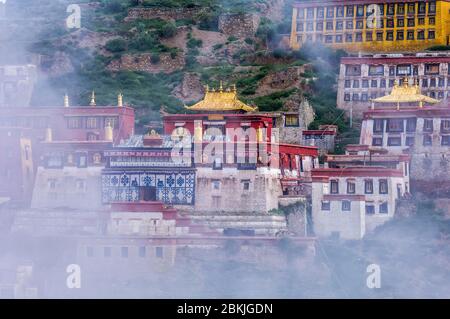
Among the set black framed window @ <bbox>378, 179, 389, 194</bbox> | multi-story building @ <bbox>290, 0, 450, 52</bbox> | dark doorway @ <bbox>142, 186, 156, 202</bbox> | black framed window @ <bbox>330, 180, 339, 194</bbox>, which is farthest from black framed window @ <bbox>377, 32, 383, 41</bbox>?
dark doorway @ <bbox>142, 186, 156, 202</bbox>

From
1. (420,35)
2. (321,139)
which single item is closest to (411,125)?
(321,139)

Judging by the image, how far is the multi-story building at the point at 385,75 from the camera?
8388cm

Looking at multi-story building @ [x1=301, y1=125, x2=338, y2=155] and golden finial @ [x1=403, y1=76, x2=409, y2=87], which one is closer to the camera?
multi-story building @ [x1=301, y1=125, x2=338, y2=155]

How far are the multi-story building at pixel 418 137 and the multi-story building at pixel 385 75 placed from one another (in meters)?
7.21

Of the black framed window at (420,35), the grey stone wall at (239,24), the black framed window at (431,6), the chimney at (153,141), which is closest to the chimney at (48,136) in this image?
the chimney at (153,141)

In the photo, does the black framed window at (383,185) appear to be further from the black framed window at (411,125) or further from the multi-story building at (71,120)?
the multi-story building at (71,120)

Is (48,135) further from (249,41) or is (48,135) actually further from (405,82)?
(249,41)

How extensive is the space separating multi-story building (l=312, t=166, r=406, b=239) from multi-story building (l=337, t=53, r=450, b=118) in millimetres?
16042

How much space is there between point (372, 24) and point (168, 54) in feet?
38.7

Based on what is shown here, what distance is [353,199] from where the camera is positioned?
218 feet

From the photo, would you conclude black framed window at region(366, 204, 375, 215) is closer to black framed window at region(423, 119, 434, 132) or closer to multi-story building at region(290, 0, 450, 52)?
black framed window at region(423, 119, 434, 132)

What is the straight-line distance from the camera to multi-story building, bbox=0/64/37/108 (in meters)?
84.6

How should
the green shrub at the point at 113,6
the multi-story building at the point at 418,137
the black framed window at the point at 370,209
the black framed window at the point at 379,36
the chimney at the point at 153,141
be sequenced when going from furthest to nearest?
1. the green shrub at the point at 113,6
2. the black framed window at the point at 379,36
3. the multi-story building at the point at 418,137
4. the chimney at the point at 153,141
5. the black framed window at the point at 370,209

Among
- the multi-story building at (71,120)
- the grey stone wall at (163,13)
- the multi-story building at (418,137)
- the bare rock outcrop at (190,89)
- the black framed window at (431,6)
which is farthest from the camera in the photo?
the grey stone wall at (163,13)
